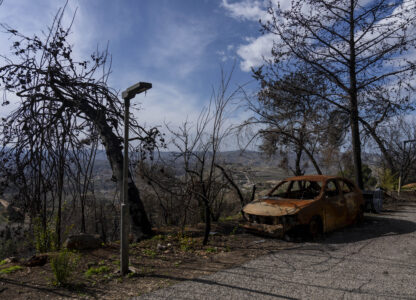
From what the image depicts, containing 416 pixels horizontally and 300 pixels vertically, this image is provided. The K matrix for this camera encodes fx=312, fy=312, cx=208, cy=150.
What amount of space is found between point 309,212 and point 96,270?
4.60 m

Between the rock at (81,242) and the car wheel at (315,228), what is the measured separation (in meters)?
4.68

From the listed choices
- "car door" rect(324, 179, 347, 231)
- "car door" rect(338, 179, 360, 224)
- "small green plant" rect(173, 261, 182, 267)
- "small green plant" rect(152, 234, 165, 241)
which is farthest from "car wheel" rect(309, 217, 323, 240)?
"small green plant" rect(152, 234, 165, 241)

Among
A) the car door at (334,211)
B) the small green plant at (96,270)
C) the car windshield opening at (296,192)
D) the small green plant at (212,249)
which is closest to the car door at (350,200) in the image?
the car door at (334,211)

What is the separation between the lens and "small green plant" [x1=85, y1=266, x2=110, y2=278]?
4.99 m

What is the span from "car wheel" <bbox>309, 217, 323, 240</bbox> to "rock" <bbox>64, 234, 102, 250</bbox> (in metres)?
4.68

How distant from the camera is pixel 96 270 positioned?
5.08 metres

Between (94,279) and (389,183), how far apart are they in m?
16.4

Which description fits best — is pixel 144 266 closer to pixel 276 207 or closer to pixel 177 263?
pixel 177 263

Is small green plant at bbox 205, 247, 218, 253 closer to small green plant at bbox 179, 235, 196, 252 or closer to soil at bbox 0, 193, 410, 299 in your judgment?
soil at bbox 0, 193, 410, 299

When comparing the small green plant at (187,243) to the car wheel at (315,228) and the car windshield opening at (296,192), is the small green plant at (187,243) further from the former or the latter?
the car windshield opening at (296,192)

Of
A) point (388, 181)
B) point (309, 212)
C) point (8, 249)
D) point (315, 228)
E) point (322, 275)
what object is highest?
point (388, 181)

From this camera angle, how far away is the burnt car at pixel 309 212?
703 centimetres

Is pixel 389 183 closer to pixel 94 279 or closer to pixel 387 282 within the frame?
pixel 387 282

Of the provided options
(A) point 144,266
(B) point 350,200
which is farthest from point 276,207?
(A) point 144,266
